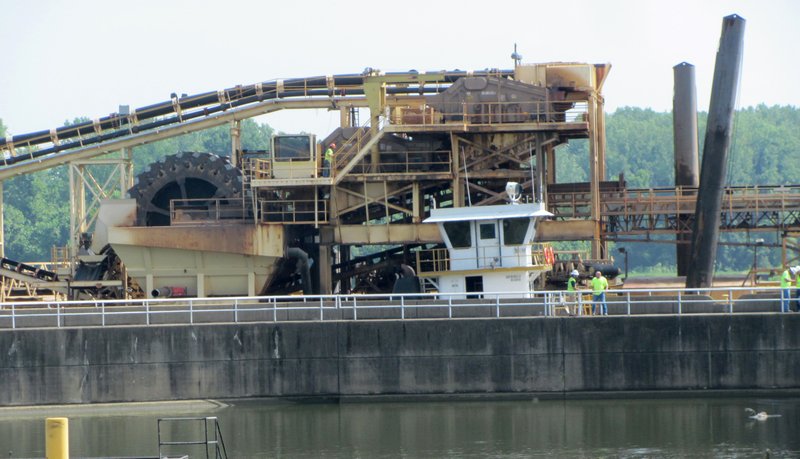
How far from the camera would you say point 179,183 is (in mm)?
53062

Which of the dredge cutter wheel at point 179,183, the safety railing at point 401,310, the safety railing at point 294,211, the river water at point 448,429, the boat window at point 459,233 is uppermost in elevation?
the dredge cutter wheel at point 179,183

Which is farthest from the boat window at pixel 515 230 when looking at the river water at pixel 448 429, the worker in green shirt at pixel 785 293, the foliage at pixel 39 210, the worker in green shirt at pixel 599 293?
the foliage at pixel 39 210

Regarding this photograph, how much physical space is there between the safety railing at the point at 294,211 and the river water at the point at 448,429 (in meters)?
10.0

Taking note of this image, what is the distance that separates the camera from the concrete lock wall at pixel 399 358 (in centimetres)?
4112

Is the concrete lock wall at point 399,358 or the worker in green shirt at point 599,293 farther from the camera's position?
the worker in green shirt at point 599,293

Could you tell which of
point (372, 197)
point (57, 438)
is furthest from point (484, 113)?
point (57, 438)

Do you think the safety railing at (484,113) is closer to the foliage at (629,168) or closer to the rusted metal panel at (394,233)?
the rusted metal panel at (394,233)

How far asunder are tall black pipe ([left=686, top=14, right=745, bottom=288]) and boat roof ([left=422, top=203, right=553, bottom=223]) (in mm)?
6687

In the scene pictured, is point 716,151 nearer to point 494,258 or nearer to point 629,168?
point 494,258

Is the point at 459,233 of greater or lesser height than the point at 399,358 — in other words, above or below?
above

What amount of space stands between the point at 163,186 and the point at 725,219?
22071 mm

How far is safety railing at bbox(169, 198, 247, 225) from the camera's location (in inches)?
1984

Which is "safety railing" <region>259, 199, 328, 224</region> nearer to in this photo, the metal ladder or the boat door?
the boat door

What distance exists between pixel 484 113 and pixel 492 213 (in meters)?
6.58
